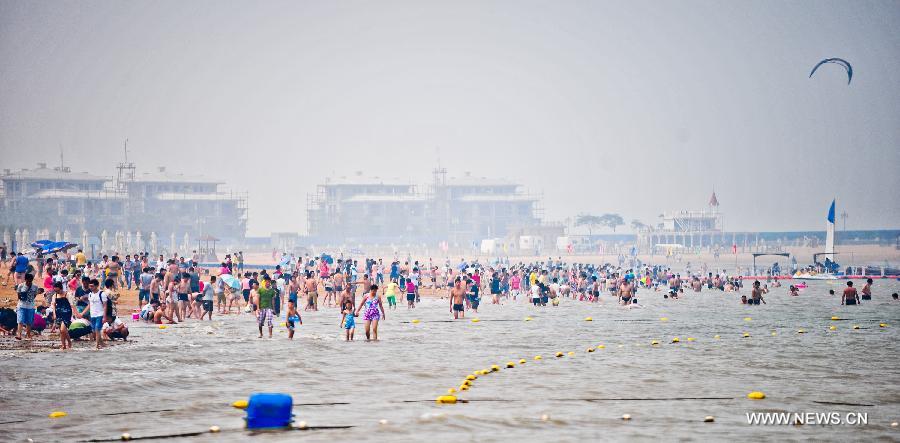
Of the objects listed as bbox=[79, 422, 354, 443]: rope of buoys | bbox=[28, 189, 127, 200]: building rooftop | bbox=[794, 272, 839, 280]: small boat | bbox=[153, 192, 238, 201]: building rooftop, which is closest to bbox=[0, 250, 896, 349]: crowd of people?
bbox=[79, 422, 354, 443]: rope of buoys

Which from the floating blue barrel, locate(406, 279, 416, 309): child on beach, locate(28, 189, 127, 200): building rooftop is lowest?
the floating blue barrel

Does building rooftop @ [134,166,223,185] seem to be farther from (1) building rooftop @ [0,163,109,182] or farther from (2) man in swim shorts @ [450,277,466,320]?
(2) man in swim shorts @ [450,277,466,320]

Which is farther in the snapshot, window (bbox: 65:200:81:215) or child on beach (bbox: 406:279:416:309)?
window (bbox: 65:200:81:215)

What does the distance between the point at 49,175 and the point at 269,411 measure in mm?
113486

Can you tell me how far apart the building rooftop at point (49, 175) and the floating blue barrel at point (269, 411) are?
111128 millimetres

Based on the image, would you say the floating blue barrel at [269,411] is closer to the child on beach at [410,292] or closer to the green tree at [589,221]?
the child on beach at [410,292]

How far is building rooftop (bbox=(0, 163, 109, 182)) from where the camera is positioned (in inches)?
4527

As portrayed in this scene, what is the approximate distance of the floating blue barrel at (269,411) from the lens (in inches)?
518

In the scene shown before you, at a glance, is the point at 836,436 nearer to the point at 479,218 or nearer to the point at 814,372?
the point at 814,372

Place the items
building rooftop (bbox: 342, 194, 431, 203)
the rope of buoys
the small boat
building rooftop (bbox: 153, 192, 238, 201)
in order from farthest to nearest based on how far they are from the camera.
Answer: building rooftop (bbox: 342, 194, 431, 203) → building rooftop (bbox: 153, 192, 238, 201) → the small boat → the rope of buoys

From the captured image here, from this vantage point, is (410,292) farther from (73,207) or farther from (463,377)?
(73,207)

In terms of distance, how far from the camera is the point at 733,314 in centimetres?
3900

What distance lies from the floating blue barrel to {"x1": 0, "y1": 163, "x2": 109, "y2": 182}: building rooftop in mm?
111128

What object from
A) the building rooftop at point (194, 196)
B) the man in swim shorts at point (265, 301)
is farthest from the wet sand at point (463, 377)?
the building rooftop at point (194, 196)
